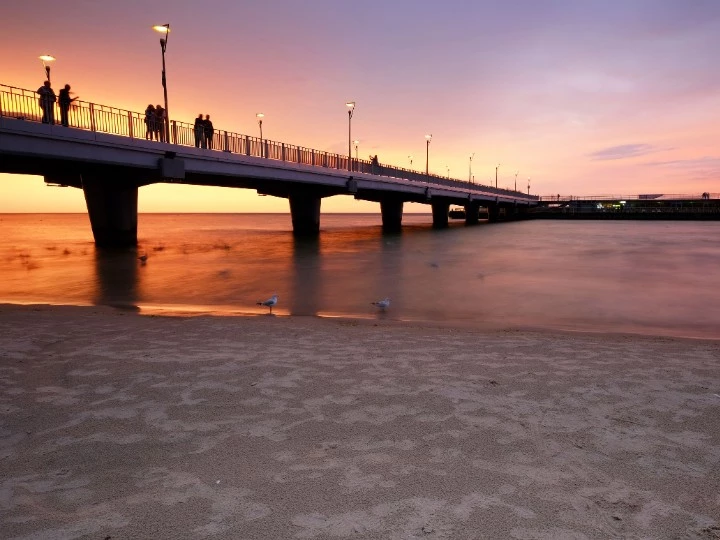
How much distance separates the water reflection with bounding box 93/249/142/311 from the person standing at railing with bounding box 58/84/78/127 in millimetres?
7071

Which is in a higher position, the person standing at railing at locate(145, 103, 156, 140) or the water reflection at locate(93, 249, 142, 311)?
the person standing at railing at locate(145, 103, 156, 140)

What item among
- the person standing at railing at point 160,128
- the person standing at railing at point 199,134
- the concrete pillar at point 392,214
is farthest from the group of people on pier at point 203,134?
the concrete pillar at point 392,214

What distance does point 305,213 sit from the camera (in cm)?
5644

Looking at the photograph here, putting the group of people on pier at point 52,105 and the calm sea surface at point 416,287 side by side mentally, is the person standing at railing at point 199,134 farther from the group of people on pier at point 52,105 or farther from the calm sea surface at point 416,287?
the group of people on pier at point 52,105

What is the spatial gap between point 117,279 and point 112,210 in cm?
1755

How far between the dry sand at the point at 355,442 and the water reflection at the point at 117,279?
8.45 meters

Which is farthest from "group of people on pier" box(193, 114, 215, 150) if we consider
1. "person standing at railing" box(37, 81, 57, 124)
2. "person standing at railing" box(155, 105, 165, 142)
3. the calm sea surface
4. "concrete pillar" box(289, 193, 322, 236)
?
"concrete pillar" box(289, 193, 322, 236)

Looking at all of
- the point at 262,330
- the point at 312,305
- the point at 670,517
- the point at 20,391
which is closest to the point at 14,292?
the point at 312,305

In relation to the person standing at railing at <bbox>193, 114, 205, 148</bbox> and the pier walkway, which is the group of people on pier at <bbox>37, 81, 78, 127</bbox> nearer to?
the pier walkway

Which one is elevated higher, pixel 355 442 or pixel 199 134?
pixel 199 134

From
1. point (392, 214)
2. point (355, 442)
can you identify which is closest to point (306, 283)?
point (355, 442)

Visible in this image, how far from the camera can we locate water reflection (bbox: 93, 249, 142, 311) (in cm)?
1594

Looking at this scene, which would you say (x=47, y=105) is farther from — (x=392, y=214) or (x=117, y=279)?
(x=392, y=214)

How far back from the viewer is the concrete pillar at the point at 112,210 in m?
34.2
